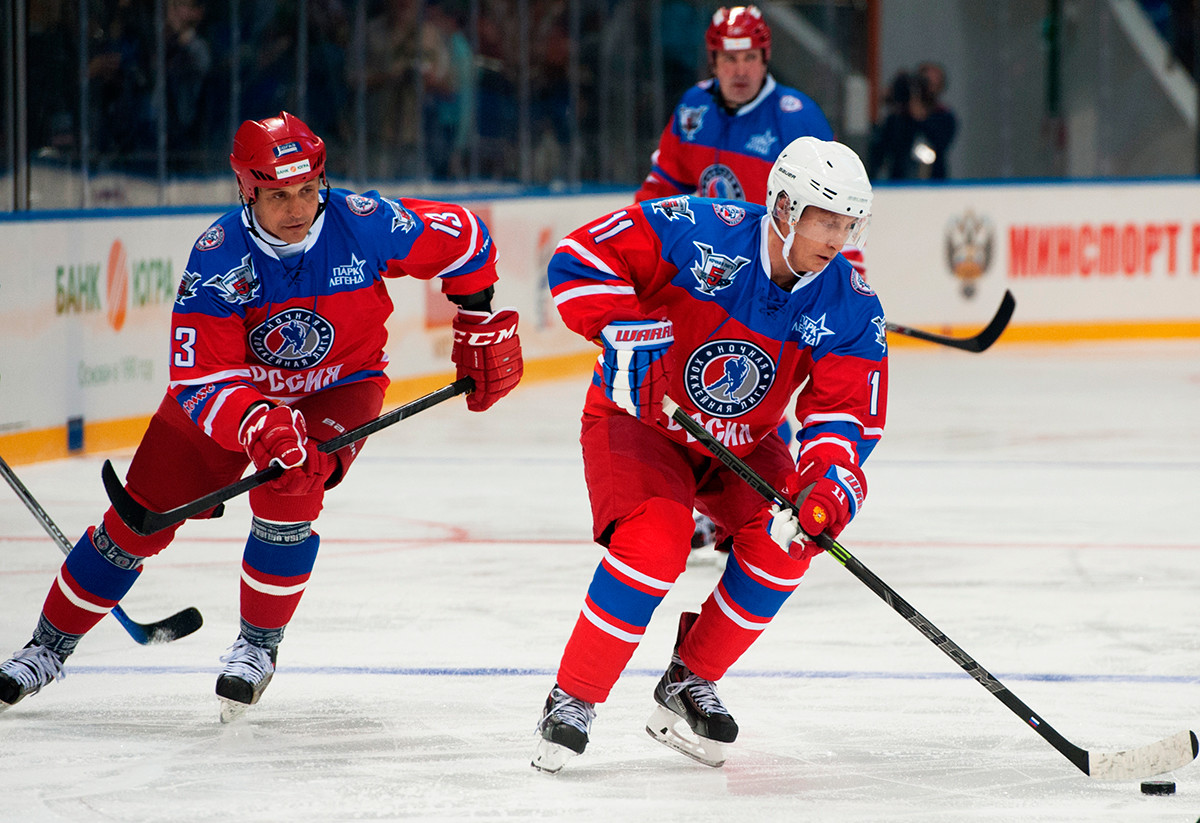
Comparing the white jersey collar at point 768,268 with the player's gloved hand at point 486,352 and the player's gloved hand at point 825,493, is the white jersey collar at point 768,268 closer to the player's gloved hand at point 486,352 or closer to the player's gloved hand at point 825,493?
the player's gloved hand at point 825,493

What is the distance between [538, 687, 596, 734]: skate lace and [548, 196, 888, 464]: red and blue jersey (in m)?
0.45

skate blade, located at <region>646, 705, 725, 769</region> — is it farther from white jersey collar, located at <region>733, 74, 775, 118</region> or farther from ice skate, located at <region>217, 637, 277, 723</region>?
white jersey collar, located at <region>733, 74, 775, 118</region>

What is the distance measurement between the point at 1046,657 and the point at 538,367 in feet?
16.8

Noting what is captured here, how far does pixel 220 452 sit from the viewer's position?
9.65 feet

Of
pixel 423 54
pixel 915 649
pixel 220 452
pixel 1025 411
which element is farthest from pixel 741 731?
pixel 423 54

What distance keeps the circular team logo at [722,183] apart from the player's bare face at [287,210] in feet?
7.87

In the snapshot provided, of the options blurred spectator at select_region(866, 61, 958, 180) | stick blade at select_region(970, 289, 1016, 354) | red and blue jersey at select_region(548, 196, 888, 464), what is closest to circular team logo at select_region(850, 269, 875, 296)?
red and blue jersey at select_region(548, 196, 888, 464)

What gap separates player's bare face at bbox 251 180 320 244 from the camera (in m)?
2.80

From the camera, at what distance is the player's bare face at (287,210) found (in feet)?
9.18

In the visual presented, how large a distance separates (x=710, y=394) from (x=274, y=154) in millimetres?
784

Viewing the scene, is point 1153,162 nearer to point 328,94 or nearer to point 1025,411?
point 1025,411

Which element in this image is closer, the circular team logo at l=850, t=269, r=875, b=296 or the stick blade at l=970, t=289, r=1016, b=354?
the circular team logo at l=850, t=269, r=875, b=296

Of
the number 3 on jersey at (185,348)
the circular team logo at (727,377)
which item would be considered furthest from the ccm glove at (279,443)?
the circular team logo at (727,377)

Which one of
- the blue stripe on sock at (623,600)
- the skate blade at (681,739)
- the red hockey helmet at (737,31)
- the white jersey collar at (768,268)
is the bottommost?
the skate blade at (681,739)
